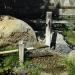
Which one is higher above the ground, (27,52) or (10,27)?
(10,27)

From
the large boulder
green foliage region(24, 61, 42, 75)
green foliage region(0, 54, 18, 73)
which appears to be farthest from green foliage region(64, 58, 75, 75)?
the large boulder

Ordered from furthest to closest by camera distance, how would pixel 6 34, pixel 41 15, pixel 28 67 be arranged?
pixel 41 15, pixel 6 34, pixel 28 67

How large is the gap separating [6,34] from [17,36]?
1.46 ft

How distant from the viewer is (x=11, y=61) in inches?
411

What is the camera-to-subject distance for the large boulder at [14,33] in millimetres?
11248

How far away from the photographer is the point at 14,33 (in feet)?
37.1

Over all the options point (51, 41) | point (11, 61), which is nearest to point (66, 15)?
point (51, 41)

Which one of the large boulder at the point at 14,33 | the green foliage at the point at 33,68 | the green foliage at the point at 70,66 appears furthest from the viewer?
the large boulder at the point at 14,33

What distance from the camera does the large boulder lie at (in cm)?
1125

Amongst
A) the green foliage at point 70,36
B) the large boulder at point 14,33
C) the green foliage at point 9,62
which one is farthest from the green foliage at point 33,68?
the green foliage at point 70,36

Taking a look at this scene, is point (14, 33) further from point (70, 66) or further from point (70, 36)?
point (70, 36)

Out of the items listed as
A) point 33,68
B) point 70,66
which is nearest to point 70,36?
point 70,66

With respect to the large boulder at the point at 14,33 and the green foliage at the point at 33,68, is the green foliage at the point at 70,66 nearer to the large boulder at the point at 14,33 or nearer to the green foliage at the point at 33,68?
the green foliage at the point at 33,68

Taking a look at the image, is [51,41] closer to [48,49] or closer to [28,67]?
[48,49]
